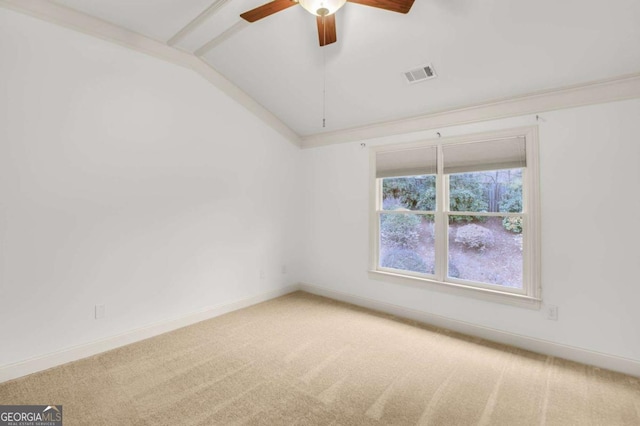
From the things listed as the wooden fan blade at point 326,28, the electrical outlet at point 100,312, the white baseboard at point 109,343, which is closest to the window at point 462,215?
the wooden fan blade at point 326,28

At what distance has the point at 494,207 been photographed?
122 inches

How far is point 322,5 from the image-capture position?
5.73 feet

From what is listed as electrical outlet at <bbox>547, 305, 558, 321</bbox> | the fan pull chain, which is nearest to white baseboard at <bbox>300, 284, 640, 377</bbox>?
electrical outlet at <bbox>547, 305, 558, 321</bbox>

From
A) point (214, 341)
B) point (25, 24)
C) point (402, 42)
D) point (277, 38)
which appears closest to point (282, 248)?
point (214, 341)

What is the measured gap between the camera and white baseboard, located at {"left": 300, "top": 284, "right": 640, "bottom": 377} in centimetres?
245

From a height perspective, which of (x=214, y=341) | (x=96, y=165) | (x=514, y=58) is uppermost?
(x=514, y=58)

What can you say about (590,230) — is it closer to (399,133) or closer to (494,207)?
(494,207)

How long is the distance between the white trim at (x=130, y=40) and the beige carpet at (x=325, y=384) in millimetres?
2722

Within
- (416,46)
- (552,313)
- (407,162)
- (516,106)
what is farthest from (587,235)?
(416,46)

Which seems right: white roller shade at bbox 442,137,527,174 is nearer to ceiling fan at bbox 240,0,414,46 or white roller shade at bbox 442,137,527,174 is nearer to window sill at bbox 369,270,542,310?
window sill at bbox 369,270,542,310

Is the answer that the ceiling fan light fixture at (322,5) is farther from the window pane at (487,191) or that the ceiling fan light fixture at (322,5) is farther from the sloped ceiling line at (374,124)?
the window pane at (487,191)

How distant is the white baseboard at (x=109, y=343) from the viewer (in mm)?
2208

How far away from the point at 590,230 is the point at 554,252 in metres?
0.32

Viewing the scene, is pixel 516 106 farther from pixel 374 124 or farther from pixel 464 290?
pixel 464 290
